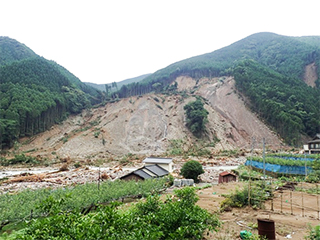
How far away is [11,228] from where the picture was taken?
35.6ft

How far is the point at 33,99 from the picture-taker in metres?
61.3

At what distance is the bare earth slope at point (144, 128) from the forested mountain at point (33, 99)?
134 inches

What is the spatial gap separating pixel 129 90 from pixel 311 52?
86485mm

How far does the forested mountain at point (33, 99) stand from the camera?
177 ft

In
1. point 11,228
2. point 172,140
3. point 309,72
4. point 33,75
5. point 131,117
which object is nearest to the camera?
point 11,228

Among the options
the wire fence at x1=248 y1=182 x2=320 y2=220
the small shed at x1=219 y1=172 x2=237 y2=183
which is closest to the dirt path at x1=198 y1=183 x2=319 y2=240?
the wire fence at x1=248 y1=182 x2=320 y2=220

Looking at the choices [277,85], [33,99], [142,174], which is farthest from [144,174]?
[277,85]

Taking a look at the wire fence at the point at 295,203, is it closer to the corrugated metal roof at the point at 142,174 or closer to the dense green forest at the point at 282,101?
the corrugated metal roof at the point at 142,174

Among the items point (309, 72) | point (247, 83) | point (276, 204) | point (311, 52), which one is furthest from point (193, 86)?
point (276, 204)

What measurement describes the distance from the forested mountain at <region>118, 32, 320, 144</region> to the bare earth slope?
416 centimetres

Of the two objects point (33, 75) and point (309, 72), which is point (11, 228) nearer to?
point (33, 75)

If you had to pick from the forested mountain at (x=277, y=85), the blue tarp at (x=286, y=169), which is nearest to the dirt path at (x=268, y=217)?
the blue tarp at (x=286, y=169)

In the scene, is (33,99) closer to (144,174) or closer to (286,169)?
(144,174)

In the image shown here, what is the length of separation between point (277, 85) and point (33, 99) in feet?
244
